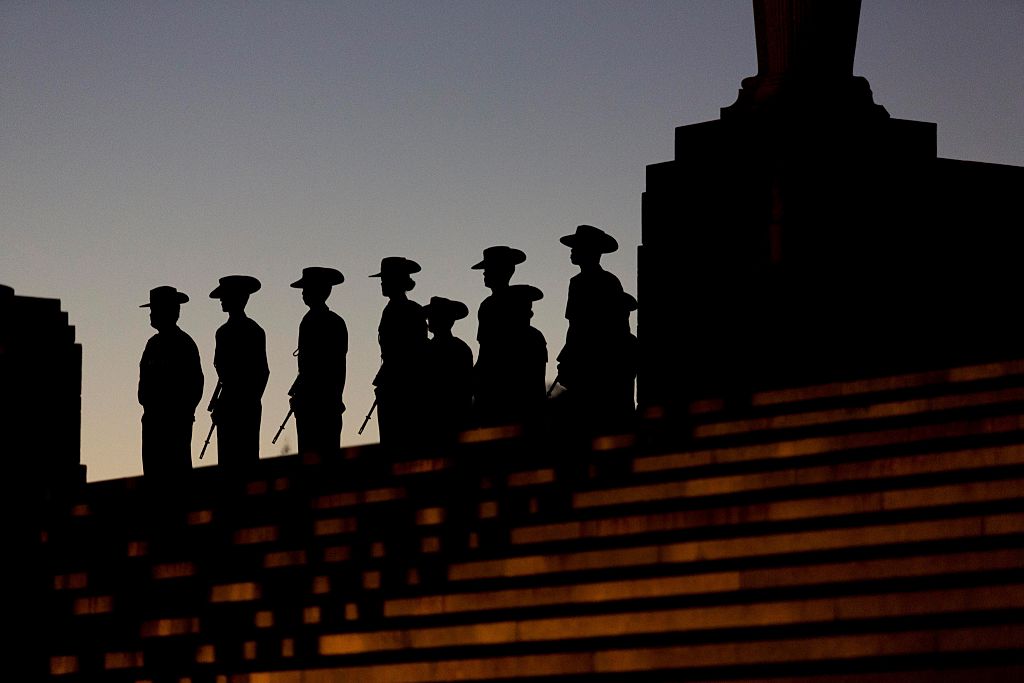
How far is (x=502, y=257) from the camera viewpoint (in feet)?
44.0

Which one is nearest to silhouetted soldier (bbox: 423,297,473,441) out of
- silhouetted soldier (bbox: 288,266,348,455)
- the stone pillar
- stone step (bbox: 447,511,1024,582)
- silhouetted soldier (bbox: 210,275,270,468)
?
silhouetted soldier (bbox: 288,266,348,455)

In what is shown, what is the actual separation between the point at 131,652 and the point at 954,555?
4.52m

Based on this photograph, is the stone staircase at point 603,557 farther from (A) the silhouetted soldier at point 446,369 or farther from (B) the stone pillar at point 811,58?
(B) the stone pillar at point 811,58

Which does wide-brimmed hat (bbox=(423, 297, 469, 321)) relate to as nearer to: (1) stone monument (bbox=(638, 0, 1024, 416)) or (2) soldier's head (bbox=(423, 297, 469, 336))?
(2) soldier's head (bbox=(423, 297, 469, 336))

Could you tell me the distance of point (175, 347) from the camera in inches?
563

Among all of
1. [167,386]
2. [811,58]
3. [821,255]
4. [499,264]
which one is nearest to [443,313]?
[499,264]

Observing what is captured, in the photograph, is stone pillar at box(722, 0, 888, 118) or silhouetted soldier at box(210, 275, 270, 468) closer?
silhouetted soldier at box(210, 275, 270, 468)

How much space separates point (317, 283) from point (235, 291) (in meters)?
0.56

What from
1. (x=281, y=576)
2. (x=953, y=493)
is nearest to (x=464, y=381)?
(x=281, y=576)

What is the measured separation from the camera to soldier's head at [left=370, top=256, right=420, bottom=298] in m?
13.8

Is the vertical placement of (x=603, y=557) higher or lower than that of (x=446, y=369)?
lower

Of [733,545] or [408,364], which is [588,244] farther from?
[733,545]

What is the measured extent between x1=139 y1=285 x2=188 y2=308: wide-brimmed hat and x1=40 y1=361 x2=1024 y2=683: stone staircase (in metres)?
1.51

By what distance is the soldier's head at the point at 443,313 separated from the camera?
1380cm
